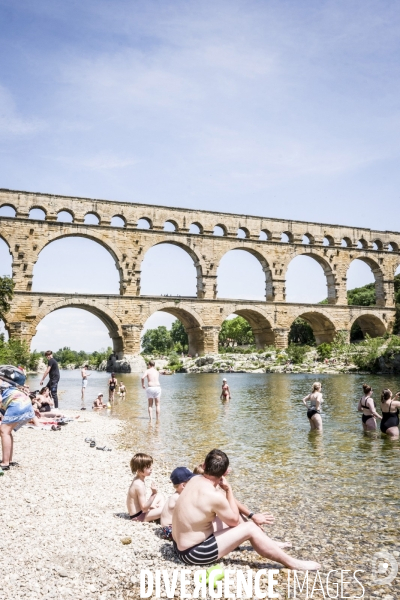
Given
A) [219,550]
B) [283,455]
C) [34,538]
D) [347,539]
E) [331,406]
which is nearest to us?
[219,550]

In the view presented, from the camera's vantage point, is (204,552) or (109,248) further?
(109,248)

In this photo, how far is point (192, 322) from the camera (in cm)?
4347

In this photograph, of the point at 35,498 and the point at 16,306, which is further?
the point at 16,306

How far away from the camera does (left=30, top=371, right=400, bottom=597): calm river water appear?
4973mm

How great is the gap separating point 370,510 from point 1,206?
123 ft

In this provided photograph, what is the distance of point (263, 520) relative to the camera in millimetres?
4574

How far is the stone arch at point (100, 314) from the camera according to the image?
37366 mm

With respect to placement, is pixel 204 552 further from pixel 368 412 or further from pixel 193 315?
pixel 193 315

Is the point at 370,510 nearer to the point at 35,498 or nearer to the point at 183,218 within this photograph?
the point at 35,498

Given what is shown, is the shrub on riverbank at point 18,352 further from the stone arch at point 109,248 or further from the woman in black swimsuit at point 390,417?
the woman in black swimsuit at point 390,417

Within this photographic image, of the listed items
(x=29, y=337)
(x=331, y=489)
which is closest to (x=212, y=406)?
(x=331, y=489)

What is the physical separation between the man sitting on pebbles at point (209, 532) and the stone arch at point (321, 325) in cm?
4311

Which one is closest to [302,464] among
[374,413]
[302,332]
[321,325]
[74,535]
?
[374,413]

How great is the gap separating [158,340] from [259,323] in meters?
60.0
